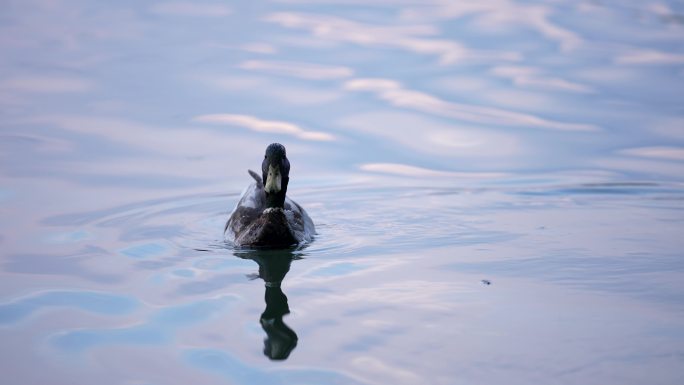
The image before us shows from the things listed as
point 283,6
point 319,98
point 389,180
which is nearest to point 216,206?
point 389,180

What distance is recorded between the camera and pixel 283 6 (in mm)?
27047

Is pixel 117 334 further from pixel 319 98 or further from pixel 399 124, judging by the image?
pixel 319 98

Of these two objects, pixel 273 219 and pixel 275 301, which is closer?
pixel 275 301

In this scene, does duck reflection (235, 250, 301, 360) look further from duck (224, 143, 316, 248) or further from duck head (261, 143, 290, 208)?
duck head (261, 143, 290, 208)

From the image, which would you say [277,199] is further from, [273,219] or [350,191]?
[350,191]

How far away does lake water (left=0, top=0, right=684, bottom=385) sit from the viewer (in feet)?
28.0

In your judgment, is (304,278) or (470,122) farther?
(470,122)

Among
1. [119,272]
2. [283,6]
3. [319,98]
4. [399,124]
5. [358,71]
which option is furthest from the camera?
[283,6]

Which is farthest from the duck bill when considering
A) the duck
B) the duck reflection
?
the duck reflection

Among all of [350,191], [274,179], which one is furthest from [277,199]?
[350,191]

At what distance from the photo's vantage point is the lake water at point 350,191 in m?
8.54

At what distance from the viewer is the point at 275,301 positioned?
988 centimetres

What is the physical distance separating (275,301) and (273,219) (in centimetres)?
248

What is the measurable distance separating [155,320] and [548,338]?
324 centimetres
